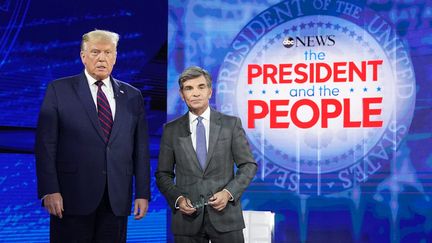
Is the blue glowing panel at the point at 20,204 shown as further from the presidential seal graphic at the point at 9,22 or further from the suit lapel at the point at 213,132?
the suit lapel at the point at 213,132

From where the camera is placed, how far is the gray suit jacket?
2781mm

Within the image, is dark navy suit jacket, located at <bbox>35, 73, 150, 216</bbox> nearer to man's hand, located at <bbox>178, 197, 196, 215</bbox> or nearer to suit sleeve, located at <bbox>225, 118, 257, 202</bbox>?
man's hand, located at <bbox>178, 197, 196, 215</bbox>

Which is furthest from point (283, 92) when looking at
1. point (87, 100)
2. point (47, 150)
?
point (47, 150)

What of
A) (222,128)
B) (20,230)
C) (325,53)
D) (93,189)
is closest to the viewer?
(93,189)

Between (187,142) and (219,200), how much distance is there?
328 mm

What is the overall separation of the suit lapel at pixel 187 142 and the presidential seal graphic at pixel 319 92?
1882 millimetres

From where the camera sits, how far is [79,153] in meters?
2.69

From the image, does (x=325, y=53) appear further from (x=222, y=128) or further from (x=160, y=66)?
(x=222, y=128)

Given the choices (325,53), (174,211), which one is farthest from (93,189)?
(325,53)

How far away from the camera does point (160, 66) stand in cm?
487

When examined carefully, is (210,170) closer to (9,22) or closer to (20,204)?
(20,204)

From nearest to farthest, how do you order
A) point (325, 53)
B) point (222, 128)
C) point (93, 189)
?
1. point (93, 189)
2. point (222, 128)
3. point (325, 53)

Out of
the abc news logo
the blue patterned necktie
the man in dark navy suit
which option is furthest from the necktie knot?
the abc news logo

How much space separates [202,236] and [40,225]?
2011 mm
